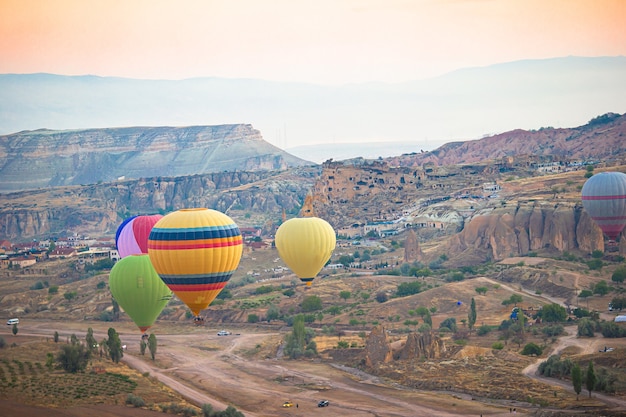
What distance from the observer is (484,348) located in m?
61.6

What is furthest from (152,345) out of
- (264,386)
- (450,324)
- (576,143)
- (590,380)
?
(576,143)

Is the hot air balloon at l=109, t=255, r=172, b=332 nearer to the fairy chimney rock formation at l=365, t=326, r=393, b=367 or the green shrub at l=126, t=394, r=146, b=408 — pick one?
the green shrub at l=126, t=394, r=146, b=408

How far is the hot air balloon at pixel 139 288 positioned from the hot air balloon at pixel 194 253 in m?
3.73

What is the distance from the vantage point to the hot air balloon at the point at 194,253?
176 ft

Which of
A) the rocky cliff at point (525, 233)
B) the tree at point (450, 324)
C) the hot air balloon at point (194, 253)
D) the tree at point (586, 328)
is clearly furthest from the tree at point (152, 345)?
the rocky cliff at point (525, 233)

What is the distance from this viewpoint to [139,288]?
58.6 metres

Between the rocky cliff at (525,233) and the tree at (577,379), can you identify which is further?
the rocky cliff at (525,233)

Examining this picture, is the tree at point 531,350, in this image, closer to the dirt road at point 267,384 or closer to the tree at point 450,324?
the dirt road at point 267,384

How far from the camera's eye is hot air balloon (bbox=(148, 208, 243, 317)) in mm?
53656

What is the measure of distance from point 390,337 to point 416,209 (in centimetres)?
5816

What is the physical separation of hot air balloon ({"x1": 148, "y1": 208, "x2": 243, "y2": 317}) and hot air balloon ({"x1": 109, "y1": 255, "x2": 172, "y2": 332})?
3726 millimetres

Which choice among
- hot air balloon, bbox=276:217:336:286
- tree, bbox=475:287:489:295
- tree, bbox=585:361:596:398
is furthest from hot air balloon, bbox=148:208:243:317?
tree, bbox=475:287:489:295

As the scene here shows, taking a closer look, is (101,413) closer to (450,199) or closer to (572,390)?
(572,390)

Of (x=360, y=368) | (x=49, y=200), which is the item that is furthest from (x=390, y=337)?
(x=49, y=200)
